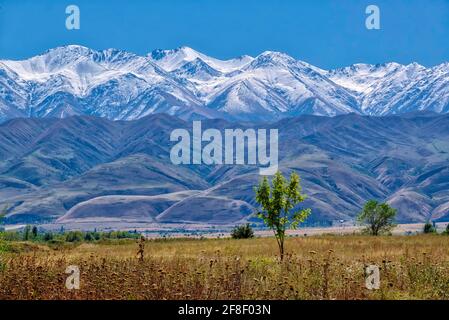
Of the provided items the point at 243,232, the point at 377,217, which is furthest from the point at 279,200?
the point at 377,217

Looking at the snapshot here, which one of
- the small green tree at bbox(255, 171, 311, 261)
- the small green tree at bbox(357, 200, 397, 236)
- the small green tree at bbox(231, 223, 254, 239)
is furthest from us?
the small green tree at bbox(357, 200, 397, 236)

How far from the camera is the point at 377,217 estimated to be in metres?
109

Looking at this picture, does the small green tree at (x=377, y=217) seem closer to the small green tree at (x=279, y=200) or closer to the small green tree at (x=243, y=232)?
the small green tree at (x=243, y=232)

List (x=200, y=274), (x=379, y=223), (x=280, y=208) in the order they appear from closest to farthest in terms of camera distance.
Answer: (x=200, y=274)
(x=280, y=208)
(x=379, y=223)

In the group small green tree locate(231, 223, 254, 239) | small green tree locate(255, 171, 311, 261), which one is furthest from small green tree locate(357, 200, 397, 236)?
small green tree locate(255, 171, 311, 261)

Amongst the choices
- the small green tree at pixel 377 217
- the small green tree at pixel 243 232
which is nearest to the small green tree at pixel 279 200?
the small green tree at pixel 243 232

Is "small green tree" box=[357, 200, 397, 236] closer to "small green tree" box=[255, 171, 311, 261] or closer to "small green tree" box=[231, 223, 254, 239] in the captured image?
"small green tree" box=[231, 223, 254, 239]

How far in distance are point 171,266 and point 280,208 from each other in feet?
48.2

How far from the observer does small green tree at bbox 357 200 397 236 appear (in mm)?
107312

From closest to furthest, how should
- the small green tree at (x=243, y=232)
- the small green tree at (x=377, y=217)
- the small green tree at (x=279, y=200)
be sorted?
the small green tree at (x=279, y=200) → the small green tree at (x=243, y=232) → the small green tree at (x=377, y=217)

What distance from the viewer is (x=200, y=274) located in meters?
22.6

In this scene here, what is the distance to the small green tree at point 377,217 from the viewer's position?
107 meters
